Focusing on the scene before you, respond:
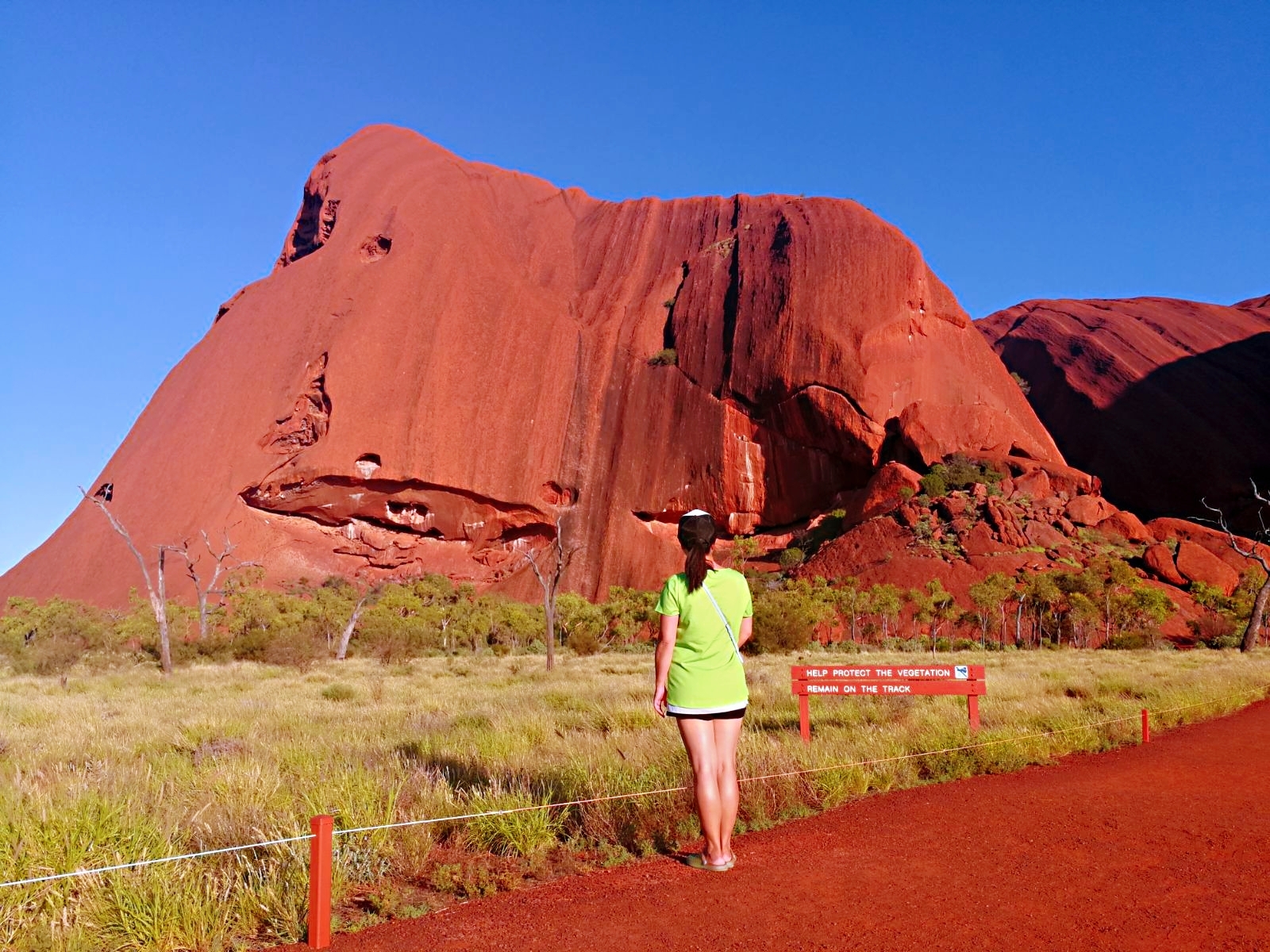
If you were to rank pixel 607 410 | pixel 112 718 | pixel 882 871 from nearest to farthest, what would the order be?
1. pixel 882 871
2. pixel 112 718
3. pixel 607 410

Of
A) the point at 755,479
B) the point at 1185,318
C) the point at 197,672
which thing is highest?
the point at 1185,318

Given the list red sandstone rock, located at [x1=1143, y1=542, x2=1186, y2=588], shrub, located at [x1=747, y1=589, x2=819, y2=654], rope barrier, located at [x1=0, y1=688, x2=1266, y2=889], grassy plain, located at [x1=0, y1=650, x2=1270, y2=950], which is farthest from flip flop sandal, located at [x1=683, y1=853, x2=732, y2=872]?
red sandstone rock, located at [x1=1143, y1=542, x2=1186, y2=588]

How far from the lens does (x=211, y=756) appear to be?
788cm

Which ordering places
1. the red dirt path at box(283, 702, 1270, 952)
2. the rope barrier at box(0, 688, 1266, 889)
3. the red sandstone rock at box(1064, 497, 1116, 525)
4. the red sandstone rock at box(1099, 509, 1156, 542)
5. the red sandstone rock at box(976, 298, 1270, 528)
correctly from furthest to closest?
the red sandstone rock at box(976, 298, 1270, 528), the red sandstone rock at box(1064, 497, 1116, 525), the red sandstone rock at box(1099, 509, 1156, 542), the rope barrier at box(0, 688, 1266, 889), the red dirt path at box(283, 702, 1270, 952)

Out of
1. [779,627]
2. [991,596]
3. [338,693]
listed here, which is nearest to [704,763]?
[338,693]

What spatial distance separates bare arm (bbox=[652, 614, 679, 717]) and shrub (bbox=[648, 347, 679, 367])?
5920cm

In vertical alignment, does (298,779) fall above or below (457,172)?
below

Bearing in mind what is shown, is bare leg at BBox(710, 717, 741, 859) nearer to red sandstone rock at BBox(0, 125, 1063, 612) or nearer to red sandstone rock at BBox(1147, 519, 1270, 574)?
red sandstone rock at BBox(1147, 519, 1270, 574)

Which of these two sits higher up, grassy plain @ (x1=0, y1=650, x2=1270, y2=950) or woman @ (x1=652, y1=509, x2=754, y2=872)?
woman @ (x1=652, y1=509, x2=754, y2=872)

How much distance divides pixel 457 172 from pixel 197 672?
2298 inches

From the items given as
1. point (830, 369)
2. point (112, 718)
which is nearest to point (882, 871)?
point (112, 718)

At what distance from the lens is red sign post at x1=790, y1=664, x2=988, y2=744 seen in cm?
877

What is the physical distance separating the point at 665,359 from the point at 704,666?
59.7 meters

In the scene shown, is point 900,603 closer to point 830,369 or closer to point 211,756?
point 830,369
